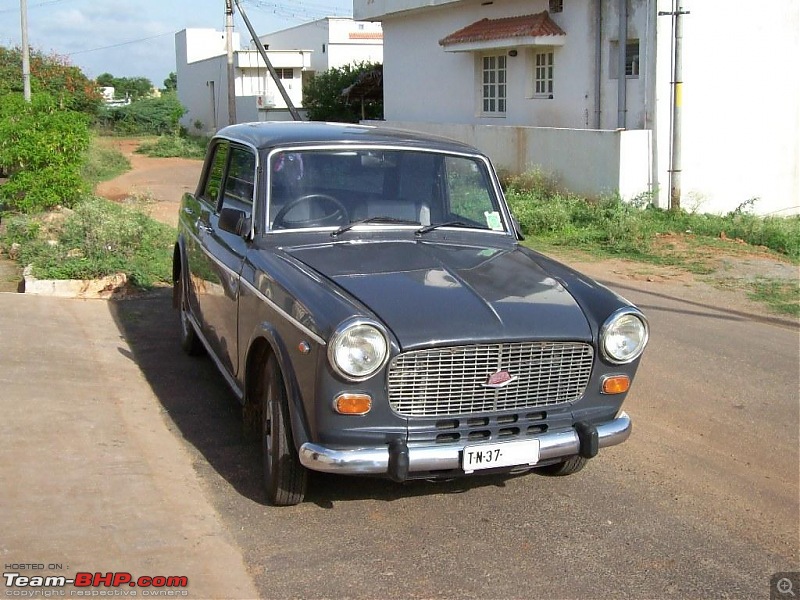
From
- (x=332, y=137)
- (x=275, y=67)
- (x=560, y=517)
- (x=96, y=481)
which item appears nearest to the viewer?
(x=560, y=517)

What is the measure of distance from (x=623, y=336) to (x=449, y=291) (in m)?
0.83

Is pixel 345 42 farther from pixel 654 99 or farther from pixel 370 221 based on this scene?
pixel 370 221

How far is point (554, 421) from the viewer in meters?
4.43

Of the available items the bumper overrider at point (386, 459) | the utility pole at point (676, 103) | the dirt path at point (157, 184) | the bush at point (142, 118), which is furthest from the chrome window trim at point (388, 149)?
the bush at point (142, 118)

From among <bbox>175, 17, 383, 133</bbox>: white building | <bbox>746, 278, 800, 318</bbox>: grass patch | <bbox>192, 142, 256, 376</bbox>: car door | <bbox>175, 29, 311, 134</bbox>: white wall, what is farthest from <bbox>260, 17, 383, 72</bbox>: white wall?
<bbox>192, 142, 256, 376</bbox>: car door

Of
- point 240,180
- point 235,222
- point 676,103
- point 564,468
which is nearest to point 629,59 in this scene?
point 676,103

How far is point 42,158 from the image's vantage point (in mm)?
13055

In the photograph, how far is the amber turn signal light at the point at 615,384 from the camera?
450 cm

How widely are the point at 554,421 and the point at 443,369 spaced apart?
64 cm

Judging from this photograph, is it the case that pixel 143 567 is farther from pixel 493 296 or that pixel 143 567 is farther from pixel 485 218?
pixel 485 218

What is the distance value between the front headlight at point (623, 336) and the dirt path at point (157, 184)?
12.0 metres

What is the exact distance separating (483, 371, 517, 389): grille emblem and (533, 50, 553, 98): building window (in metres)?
16.0

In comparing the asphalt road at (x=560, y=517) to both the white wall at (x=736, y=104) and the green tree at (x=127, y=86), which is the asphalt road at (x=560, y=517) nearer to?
the white wall at (x=736, y=104)

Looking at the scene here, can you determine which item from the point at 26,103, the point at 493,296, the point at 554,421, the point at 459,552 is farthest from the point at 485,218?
the point at 26,103
